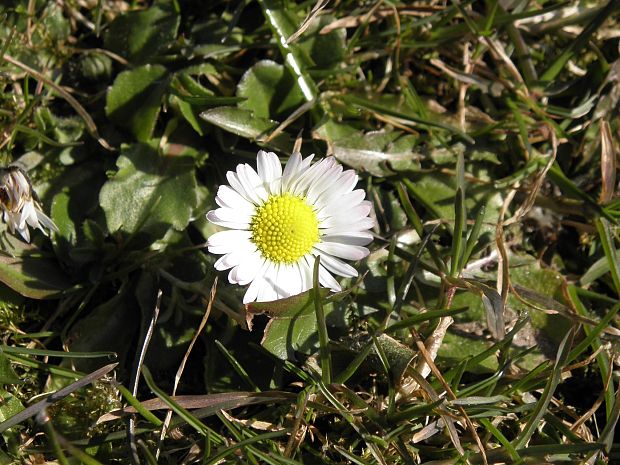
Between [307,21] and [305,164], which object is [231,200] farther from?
[307,21]

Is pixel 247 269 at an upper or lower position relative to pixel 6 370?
upper

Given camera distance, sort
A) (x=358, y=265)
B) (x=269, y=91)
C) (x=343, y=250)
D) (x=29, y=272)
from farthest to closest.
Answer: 1. (x=269, y=91)
2. (x=358, y=265)
3. (x=29, y=272)
4. (x=343, y=250)

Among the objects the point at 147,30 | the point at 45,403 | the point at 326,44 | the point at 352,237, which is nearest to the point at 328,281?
the point at 352,237

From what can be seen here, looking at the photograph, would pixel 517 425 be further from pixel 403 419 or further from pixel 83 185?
pixel 83 185

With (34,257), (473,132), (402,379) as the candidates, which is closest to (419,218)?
(473,132)

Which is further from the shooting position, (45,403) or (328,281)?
(328,281)

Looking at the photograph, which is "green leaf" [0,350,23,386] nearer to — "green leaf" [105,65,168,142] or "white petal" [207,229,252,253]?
"white petal" [207,229,252,253]

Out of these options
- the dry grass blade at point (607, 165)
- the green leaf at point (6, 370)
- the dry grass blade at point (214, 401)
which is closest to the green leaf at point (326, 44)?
the dry grass blade at point (607, 165)
